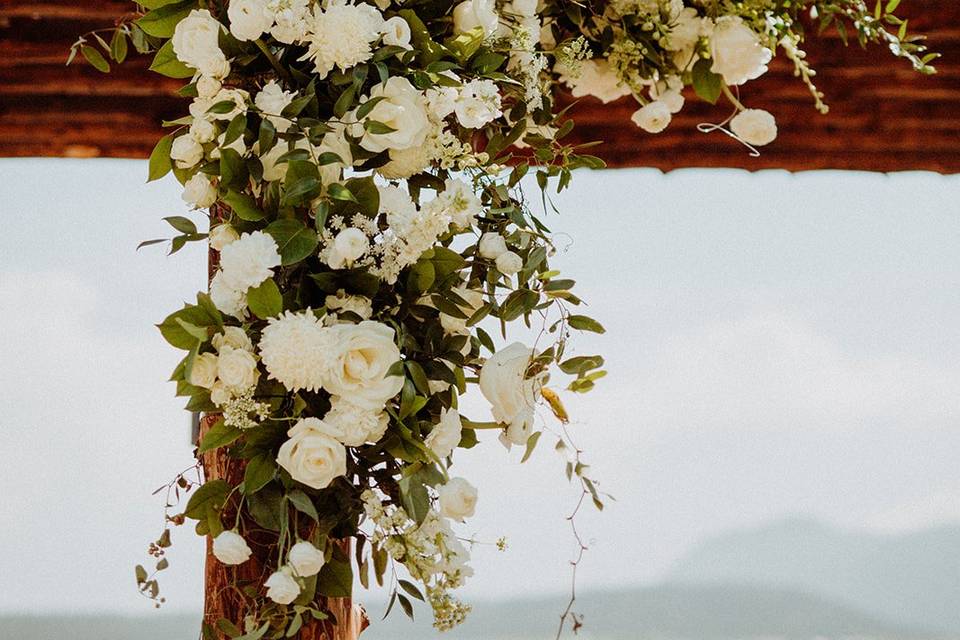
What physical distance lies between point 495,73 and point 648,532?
5.45ft

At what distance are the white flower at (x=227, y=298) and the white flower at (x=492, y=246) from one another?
283 mm

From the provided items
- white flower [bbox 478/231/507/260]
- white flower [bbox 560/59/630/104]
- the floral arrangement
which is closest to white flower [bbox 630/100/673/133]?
white flower [bbox 560/59/630/104]

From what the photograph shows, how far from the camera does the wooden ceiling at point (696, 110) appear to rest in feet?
7.36

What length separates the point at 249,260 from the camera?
0.98 metres

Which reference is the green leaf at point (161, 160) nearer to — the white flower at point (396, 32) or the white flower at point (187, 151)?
the white flower at point (187, 151)

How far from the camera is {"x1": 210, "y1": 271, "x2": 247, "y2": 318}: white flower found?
3.33 feet

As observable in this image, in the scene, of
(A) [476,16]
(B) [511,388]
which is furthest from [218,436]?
(A) [476,16]

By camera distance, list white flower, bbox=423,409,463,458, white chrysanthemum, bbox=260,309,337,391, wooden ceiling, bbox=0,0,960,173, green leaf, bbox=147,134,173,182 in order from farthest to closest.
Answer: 1. wooden ceiling, bbox=0,0,960,173
2. green leaf, bbox=147,134,173,182
3. white flower, bbox=423,409,463,458
4. white chrysanthemum, bbox=260,309,337,391

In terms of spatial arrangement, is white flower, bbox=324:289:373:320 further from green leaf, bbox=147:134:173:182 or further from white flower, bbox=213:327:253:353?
green leaf, bbox=147:134:173:182

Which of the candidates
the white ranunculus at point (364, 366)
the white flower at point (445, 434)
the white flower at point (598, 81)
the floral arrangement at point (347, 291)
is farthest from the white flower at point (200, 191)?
the white flower at point (598, 81)

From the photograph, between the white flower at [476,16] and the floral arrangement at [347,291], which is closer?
the floral arrangement at [347,291]

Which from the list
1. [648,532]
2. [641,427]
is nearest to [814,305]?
[641,427]

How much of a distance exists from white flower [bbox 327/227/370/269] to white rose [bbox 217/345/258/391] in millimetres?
135

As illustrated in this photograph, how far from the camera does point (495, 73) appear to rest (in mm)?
1198
